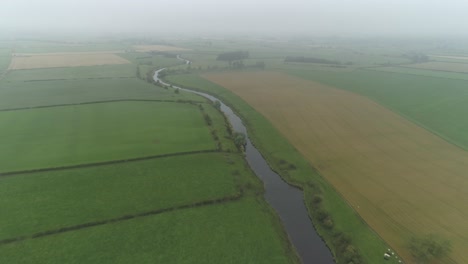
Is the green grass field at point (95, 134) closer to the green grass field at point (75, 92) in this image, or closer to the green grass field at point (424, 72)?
the green grass field at point (75, 92)

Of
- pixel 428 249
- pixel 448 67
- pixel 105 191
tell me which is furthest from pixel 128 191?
pixel 448 67

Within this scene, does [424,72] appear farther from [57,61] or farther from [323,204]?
[57,61]

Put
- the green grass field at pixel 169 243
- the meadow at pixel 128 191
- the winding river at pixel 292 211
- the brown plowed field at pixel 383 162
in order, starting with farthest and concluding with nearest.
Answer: the brown plowed field at pixel 383 162, the winding river at pixel 292 211, the meadow at pixel 128 191, the green grass field at pixel 169 243

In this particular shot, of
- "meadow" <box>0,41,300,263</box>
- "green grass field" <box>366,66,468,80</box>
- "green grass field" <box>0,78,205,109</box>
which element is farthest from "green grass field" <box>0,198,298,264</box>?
"green grass field" <box>366,66,468,80</box>

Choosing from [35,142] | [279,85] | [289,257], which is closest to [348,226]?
[289,257]

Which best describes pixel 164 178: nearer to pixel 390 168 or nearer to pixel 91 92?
pixel 390 168

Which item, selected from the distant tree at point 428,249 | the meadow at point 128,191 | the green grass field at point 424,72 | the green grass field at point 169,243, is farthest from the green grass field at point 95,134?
the green grass field at point 424,72

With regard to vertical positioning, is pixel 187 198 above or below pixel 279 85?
below
